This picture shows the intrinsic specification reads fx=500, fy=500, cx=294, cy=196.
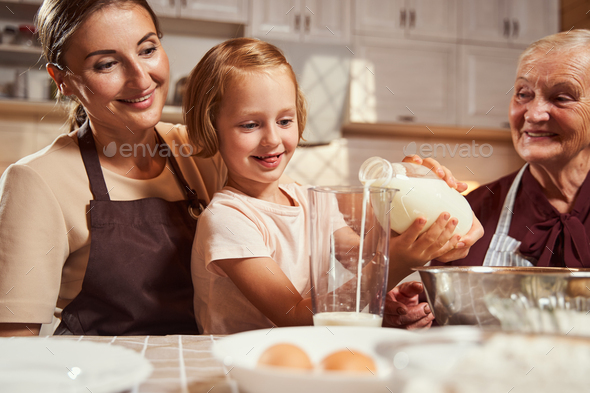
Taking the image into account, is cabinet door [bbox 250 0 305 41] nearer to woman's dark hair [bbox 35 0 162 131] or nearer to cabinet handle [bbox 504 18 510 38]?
cabinet handle [bbox 504 18 510 38]

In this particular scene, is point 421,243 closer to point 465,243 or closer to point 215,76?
point 465,243

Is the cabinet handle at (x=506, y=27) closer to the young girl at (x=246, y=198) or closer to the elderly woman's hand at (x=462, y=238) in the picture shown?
the young girl at (x=246, y=198)

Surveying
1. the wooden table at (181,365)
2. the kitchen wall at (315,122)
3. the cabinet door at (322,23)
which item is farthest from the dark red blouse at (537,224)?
the cabinet door at (322,23)

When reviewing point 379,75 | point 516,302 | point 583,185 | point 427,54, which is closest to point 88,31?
point 516,302

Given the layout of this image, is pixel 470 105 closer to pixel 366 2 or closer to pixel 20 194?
pixel 366 2

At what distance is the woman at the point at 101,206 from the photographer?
3.31 ft

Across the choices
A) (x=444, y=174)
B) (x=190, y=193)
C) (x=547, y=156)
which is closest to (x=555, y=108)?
(x=547, y=156)

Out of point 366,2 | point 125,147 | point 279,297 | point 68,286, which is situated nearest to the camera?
point 279,297

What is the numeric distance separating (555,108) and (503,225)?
1.00 feet

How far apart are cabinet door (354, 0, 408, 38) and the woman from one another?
2.08 metres

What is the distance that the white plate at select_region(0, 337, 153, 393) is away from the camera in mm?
389

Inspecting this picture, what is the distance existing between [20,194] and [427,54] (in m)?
2.65

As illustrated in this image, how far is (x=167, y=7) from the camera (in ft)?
8.99

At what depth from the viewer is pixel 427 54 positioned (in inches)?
122
